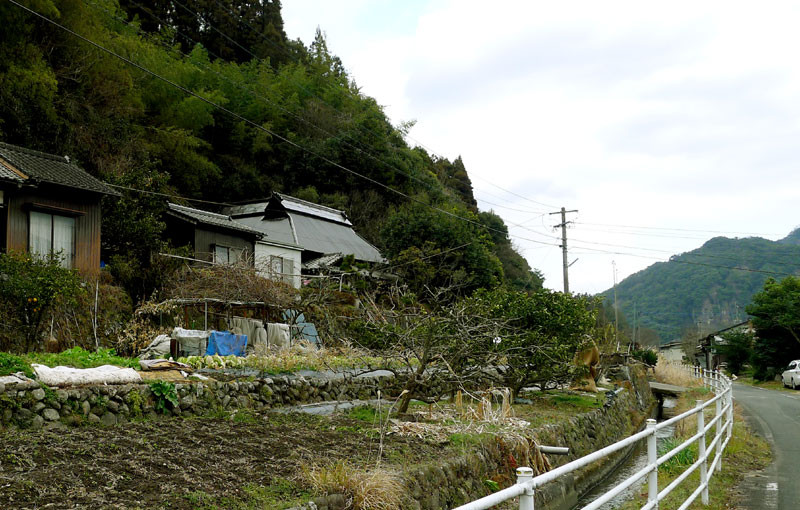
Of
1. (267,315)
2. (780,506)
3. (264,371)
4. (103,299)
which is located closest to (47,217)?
(103,299)

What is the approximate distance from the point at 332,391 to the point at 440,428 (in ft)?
14.2

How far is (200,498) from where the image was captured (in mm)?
5371

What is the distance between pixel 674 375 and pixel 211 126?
2958cm

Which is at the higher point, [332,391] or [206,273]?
[206,273]

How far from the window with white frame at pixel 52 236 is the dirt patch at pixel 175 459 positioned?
11.8 m

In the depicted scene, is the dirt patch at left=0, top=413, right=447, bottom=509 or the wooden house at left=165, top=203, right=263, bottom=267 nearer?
the dirt patch at left=0, top=413, right=447, bottom=509

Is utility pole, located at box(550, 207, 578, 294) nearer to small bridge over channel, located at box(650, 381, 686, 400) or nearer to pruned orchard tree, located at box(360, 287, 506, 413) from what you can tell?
small bridge over channel, located at box(650, 381, 686, 400)

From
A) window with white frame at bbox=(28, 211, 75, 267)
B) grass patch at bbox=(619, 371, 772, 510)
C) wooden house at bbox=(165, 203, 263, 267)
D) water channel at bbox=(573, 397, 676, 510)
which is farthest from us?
wooden house at bbox=(165, 203, 263, 267)

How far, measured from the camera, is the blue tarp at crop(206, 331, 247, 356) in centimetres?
1511

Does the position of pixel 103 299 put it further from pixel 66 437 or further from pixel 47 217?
pixel 66 437

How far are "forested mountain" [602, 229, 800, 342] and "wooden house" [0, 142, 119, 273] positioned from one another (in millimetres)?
64615

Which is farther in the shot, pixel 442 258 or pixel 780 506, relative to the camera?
pixel 442 258

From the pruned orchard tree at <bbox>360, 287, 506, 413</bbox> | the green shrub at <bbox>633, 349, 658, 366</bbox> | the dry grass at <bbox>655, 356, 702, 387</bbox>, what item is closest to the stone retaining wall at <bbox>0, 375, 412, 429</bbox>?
the pruned orchard tree at <bbox>360, 287, 506, 413</bbox>

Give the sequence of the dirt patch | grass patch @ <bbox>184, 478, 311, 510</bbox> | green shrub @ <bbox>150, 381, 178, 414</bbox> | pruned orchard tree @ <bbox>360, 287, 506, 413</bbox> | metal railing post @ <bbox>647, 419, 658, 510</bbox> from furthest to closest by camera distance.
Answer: pruned orchard tree @ <bbox>360, 287, 506, 413</bbox>, green shrub @ <bbox>150, 381, 178, 414</bbox>, grass patch @ <bbox>184, 478, 311, 510</bbox>, the dirt patch, metal railing post @ <bbox>647, 419, 658, 510</bbox>
